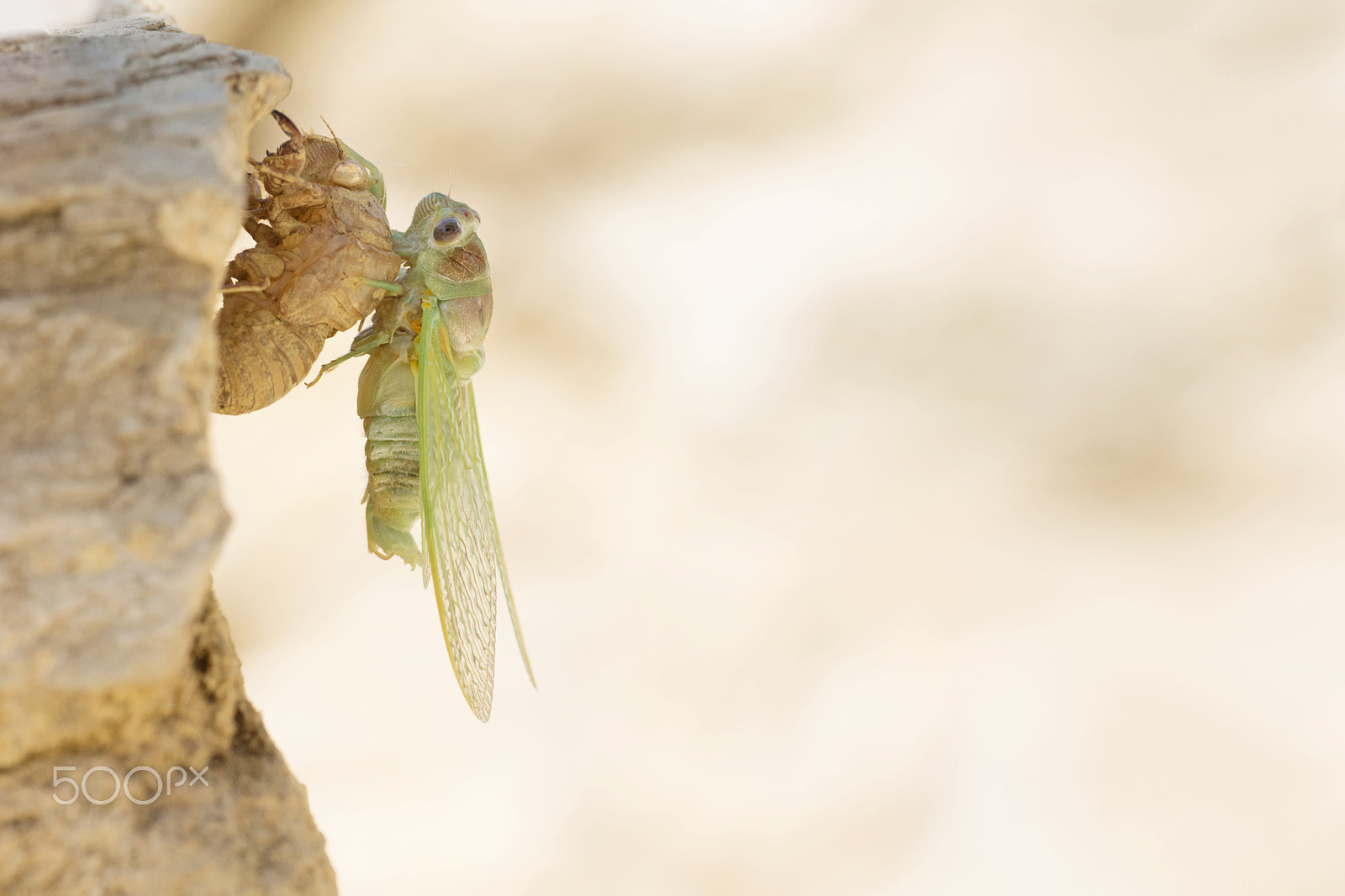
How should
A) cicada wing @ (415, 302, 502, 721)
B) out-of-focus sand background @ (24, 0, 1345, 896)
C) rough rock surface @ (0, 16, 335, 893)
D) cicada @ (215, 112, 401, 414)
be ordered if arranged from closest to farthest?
rough rock surface @ (0, 16, 335, 893), cicada @ (215, 112, 401, 414), cicada wing @ (415, 302, 502, 721), out-of-focus sand background @ (24, 0, 1345, 896)

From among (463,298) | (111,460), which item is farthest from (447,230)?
(111,460)

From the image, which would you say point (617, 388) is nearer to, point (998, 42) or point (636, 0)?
point (636, 0)

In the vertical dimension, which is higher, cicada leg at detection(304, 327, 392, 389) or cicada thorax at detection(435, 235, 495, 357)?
cicada thorax at detection(435, 235, 495, 357)

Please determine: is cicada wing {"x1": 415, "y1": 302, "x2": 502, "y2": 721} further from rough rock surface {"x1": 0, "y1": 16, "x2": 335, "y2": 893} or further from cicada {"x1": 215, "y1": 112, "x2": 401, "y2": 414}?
rough rock surface {"x1": 0, "y1": 16, "x2": 335, "y2": 893}

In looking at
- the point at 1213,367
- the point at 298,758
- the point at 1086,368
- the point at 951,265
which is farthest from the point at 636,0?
the point at 298,758

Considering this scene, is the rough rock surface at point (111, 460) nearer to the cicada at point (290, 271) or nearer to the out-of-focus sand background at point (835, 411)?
the cicada at point (290, 271)

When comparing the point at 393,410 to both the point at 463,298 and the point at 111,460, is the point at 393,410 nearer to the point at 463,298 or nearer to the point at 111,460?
the point at 463,298
